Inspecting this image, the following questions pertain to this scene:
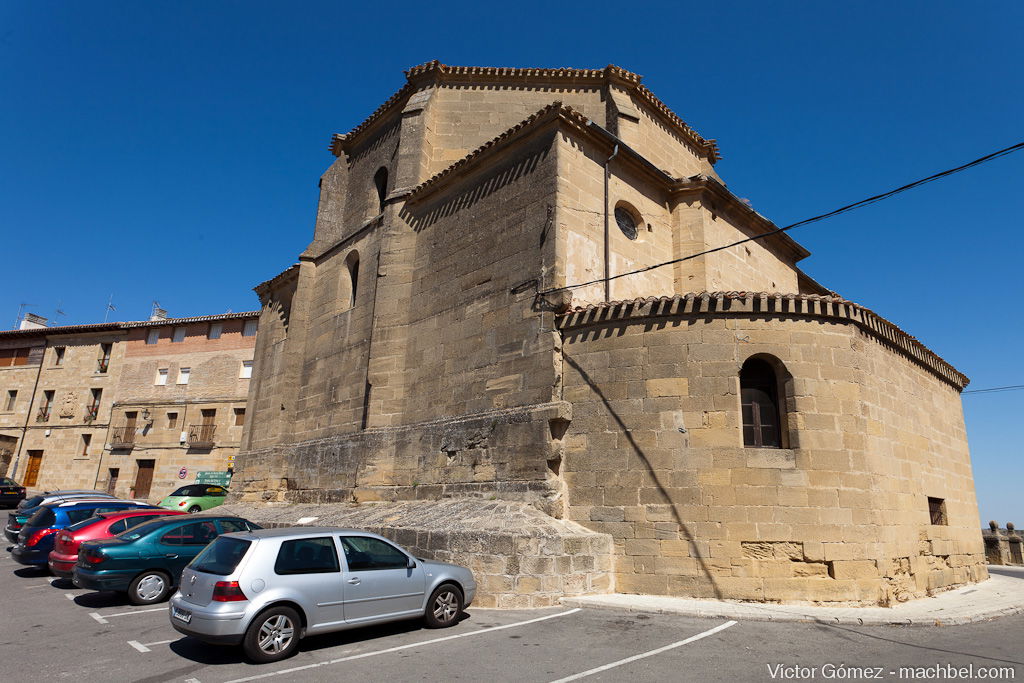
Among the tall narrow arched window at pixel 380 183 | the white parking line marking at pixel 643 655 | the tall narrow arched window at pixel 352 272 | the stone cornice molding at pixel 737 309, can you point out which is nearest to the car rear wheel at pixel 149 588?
the white parking line marking at pixel 643 655

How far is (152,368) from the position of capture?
31.0 meters

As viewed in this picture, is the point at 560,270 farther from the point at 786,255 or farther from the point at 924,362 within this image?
the point at 786,255

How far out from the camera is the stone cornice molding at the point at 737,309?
969cm

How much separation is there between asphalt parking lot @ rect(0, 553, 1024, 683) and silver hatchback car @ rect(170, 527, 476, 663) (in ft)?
0.88

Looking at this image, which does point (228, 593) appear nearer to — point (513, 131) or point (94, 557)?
point (94, 557)

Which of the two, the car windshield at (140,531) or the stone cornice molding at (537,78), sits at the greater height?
the stone cornice molding at (537,78)

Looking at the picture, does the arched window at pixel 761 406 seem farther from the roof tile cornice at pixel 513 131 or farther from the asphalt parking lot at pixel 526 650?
the roof tile cornice at pixel 513 131

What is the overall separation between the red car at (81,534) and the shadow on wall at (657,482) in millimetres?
7679

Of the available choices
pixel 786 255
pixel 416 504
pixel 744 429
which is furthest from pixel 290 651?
pixel 786 255

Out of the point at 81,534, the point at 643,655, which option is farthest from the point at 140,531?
the point at 643,655

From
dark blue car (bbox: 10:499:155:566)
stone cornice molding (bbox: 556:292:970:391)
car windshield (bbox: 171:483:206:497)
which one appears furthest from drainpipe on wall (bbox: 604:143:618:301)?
car windshield (bbox: 171:483:206:497)

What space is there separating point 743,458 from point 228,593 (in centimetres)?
704

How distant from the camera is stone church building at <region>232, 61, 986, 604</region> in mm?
9086

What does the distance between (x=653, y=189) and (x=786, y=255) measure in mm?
5805
